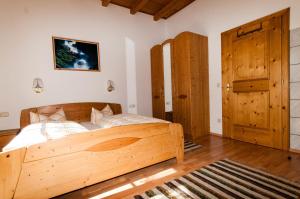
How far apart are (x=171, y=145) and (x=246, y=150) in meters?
1.43

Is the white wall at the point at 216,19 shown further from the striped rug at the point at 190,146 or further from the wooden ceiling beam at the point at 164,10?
the striped rug at the point at 190,146

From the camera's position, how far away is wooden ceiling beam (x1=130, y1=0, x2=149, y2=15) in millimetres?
3826

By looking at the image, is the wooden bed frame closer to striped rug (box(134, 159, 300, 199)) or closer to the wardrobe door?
striped rug (box(134, 159, 300, 199))

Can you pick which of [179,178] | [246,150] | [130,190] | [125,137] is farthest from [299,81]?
[130,190]

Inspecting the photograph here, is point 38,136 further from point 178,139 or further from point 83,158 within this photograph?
point 178,139

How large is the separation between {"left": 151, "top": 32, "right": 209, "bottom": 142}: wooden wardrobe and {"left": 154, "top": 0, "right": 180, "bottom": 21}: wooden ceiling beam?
101 cm

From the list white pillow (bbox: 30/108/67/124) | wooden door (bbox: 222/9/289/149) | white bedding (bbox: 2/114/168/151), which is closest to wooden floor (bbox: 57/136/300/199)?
wooden door (bbox: 222/9/289/149)

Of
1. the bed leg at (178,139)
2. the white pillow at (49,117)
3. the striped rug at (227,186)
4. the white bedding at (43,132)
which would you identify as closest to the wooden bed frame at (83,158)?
the bed leg at (178,139)

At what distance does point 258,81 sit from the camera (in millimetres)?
2945

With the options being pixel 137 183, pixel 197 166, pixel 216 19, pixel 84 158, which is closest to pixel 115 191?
pixel 137 183

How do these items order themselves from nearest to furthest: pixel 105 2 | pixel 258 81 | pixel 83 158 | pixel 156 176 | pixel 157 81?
pixel 83 158 < pixel 156 176 < pixel 258 81 < pixel 105 2 < pixel 157 81

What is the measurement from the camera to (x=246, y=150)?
9.15 feet

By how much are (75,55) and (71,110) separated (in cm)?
116

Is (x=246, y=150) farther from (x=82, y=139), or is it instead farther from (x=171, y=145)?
(x=82, y=139)
